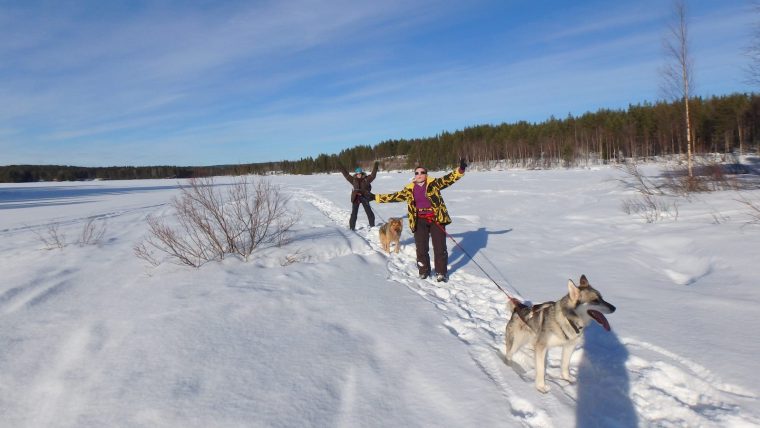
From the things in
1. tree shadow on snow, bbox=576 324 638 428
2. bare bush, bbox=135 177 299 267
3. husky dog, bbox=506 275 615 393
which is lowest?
tree shadow on snow, bbox=576 324 638 428

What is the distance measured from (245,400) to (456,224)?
9258 millimetres

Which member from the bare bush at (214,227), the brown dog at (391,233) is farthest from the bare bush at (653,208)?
the bare bush at (214,227)

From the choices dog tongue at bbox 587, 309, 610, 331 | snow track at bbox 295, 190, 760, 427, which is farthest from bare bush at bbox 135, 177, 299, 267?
dog tongue at bbox 587, 309, 610, 331

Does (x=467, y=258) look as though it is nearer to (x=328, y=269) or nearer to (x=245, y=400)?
(x=328, y=269)

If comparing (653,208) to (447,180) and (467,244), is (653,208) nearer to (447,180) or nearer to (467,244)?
(467,244)

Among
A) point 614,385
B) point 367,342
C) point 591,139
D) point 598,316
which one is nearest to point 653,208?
point 614,385

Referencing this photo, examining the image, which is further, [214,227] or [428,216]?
[214,227]

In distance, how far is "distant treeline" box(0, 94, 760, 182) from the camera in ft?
152

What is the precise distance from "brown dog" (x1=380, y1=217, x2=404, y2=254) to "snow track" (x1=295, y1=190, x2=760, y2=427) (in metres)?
3.70

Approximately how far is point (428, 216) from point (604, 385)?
3.49 metres

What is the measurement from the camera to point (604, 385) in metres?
3.19

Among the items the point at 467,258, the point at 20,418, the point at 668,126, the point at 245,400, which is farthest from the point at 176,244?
the point at 668,126

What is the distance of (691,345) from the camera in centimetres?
351

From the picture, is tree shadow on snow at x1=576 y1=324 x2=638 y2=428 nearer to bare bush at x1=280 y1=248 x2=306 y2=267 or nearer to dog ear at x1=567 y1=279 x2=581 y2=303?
dog ear at x1=567 y1=279 x2=581 y2=303
